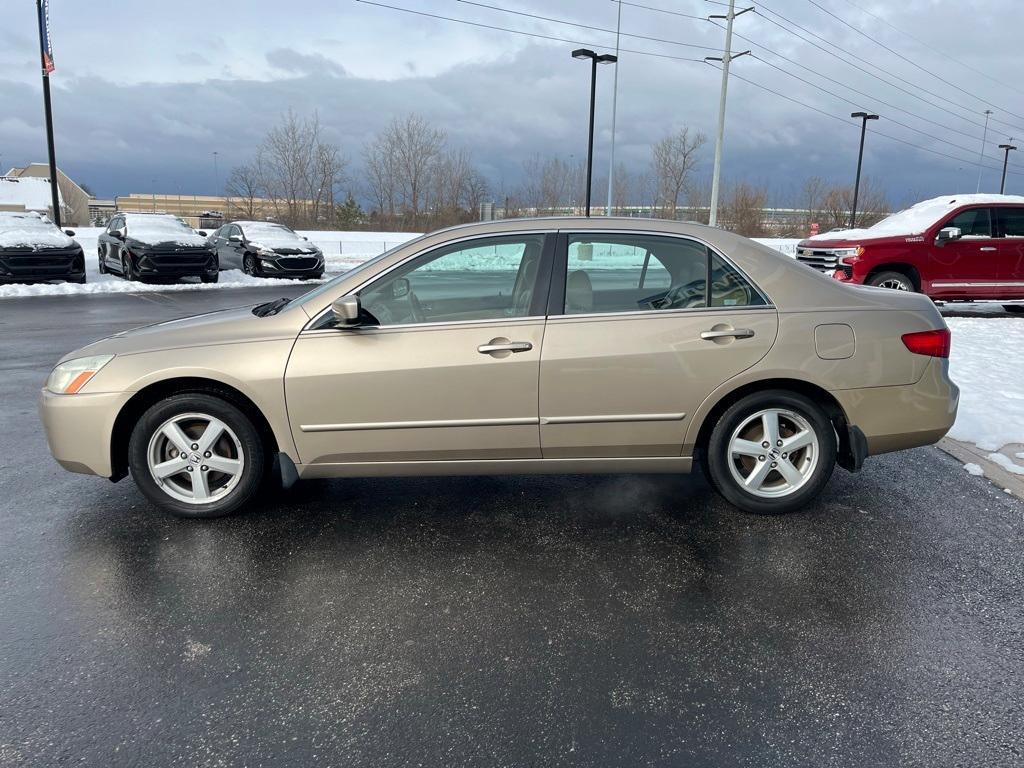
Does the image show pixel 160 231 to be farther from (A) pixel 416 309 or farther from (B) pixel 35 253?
(A) pixel 416 309

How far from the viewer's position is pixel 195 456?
13.2ft

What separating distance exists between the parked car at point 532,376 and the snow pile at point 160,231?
16.2m

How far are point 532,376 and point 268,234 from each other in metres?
19.9

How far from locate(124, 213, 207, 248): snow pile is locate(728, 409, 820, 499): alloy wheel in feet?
58.7

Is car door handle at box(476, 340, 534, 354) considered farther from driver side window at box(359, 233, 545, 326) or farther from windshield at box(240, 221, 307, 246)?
windshield at box(240, 221, 307, 246)

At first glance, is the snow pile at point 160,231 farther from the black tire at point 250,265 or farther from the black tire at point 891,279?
the black tire at point 891,279

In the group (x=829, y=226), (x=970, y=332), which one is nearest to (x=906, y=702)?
(x=970, y=332)

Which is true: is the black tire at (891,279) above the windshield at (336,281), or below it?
Result: below

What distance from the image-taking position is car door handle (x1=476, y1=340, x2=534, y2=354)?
3.86 m

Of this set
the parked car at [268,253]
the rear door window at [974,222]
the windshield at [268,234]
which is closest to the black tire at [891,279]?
the rear door window at [974,222]

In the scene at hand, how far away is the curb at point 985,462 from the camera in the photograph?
470cm

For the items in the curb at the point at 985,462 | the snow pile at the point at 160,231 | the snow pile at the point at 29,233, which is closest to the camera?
the curb at the point at 985,462

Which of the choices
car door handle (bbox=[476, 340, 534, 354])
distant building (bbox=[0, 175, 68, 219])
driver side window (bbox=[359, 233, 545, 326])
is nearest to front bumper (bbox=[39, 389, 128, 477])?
driver side window (bbox=[359, 233, 545, 326])

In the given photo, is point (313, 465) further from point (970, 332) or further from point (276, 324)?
point (970, 332)
